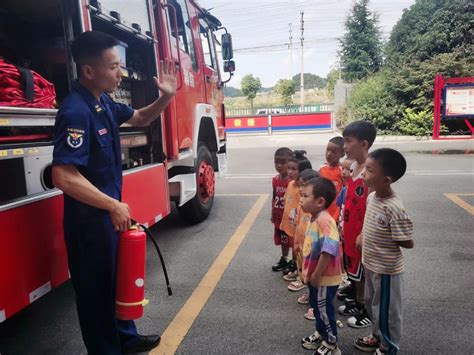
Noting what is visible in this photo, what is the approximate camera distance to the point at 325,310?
2.31 meters

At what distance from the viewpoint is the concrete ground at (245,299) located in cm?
250

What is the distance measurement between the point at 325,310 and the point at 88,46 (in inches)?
74.7

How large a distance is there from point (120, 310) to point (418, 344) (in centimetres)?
176

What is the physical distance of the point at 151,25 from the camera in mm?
3639

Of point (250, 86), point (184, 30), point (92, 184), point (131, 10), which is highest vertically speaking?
point (250, 86)

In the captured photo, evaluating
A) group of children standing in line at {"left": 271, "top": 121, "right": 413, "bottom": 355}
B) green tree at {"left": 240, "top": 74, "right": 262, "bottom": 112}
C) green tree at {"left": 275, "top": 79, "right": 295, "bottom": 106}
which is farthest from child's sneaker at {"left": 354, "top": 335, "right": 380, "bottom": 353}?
green tree at {"left": 275, "top": 79, "right": 295, "bottom": 106}

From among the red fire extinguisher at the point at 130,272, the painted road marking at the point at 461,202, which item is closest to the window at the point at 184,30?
the red fire extinguisher at the point at 130,272

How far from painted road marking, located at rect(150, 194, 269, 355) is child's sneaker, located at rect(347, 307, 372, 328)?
1.06 m

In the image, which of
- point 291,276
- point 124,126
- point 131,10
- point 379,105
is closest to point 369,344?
point 291,276

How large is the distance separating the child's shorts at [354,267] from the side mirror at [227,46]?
3.98 m

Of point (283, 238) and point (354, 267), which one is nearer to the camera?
point (354, 267)

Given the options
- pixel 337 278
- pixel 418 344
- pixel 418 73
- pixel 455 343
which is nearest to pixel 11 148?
pixel 337 278

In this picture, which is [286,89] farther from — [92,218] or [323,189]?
[92,218]

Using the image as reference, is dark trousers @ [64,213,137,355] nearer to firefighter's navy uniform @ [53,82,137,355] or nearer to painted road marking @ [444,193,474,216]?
firefighter's navy uniform @ [53,82,137,355]
